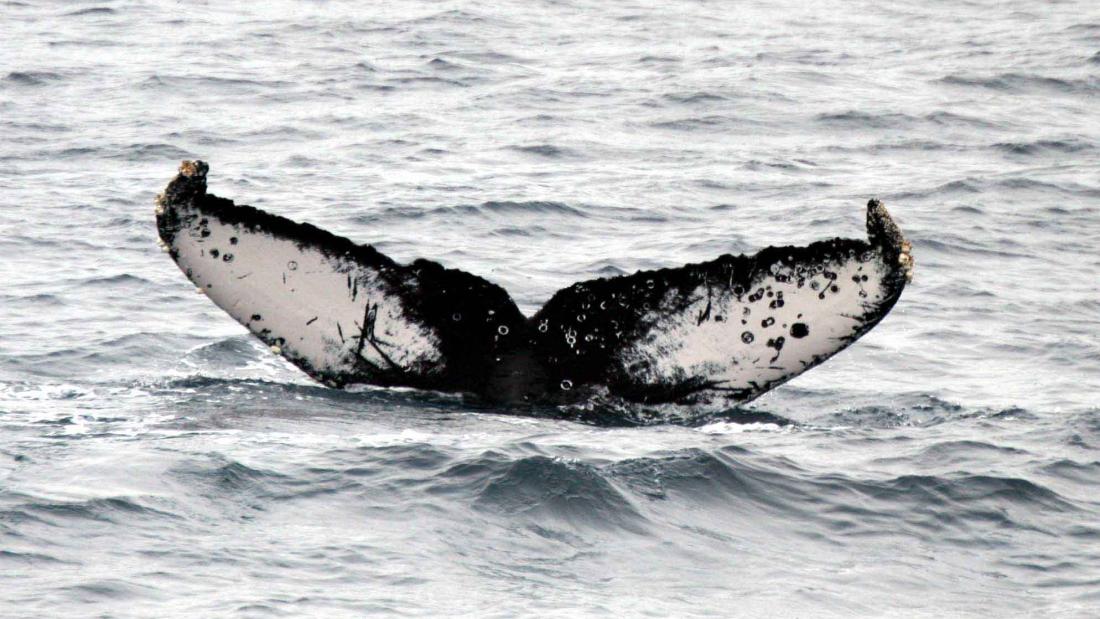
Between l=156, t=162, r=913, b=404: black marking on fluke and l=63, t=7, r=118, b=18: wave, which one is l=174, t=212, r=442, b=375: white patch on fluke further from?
l=63, t=7, r=118, b=18: wave

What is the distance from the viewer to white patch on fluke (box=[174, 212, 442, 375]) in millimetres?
8219

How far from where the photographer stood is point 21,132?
19953mm

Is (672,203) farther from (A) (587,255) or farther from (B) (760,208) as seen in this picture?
(A) (587,255)

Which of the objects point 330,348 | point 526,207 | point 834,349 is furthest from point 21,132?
point 834,349

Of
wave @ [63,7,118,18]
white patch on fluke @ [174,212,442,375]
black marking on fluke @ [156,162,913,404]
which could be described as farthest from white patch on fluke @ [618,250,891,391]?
wave @ [63,7,118,18]

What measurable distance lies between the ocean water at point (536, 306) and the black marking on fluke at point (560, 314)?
351 millimetres

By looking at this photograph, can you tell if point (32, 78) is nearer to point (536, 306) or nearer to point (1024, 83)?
point (536, 306)

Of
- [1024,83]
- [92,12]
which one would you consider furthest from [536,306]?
[92,12]

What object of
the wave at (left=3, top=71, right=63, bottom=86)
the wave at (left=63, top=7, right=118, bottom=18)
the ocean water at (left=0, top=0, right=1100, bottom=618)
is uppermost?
the wave at (left=63, top=7, right=118, bottom=18)

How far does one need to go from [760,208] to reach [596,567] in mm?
10544

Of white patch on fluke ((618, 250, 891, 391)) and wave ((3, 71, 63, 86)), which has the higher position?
wave ((3, 71, 63, 86))

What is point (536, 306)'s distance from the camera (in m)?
13.4

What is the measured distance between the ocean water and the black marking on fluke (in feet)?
1.15

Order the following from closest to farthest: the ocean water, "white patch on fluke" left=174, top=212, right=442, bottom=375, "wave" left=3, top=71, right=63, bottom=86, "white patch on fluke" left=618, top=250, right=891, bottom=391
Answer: the ocean water
"white patch on fluke" left=618, top=250, right=891, bottom=391
"white patch on fluke" left=174, top=212, right=442, bottom=375
"wave" left=3, top=71, right=63, bottom=86
